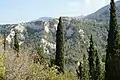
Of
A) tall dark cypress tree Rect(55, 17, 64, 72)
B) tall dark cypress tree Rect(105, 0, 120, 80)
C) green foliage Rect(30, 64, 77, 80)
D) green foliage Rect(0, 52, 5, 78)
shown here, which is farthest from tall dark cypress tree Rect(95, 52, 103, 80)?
green foliage Rect(0, 52, 5, 78)

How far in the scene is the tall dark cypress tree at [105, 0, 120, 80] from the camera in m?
39.8

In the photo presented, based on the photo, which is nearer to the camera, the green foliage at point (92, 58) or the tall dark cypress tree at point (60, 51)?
the tall dark cypress tree at point (60, 51)

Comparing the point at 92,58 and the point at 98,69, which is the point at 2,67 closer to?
the point at 92,58

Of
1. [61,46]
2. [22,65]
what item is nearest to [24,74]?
[22,65]

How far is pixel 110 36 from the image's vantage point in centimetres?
4288

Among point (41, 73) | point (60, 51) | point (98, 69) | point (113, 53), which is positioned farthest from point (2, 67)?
point (98, 69)

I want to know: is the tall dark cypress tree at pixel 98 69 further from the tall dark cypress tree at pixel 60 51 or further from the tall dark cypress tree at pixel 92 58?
the tall dark cypress tree at pixel 60 51

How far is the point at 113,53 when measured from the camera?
41531 millimetres

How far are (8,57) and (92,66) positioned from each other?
4571 cm

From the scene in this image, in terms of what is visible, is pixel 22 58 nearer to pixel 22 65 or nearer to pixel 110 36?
pixel 22 65

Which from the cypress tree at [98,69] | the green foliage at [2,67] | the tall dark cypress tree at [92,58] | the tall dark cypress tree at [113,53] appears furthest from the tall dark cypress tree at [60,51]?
the green foliage at [2,67]

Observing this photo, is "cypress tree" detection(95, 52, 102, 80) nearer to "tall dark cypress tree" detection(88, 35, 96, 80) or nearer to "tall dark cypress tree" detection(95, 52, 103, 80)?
"tall dark cypress tree" detection(95, 52, 103, 80)

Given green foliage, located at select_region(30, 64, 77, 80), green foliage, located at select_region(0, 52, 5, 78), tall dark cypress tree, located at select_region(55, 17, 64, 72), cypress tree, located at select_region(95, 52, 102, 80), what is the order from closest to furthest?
green foliage, located at select_region(0, 52, 5, 78) < green foliage, located at select_region(30, 64, 77, 80) < tall dark cypress tree, located at select_region(55, 17, 64, 72) < cypress tree, located at select_region(95, 52, 102, 80)

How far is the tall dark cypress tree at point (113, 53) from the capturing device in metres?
39.8
